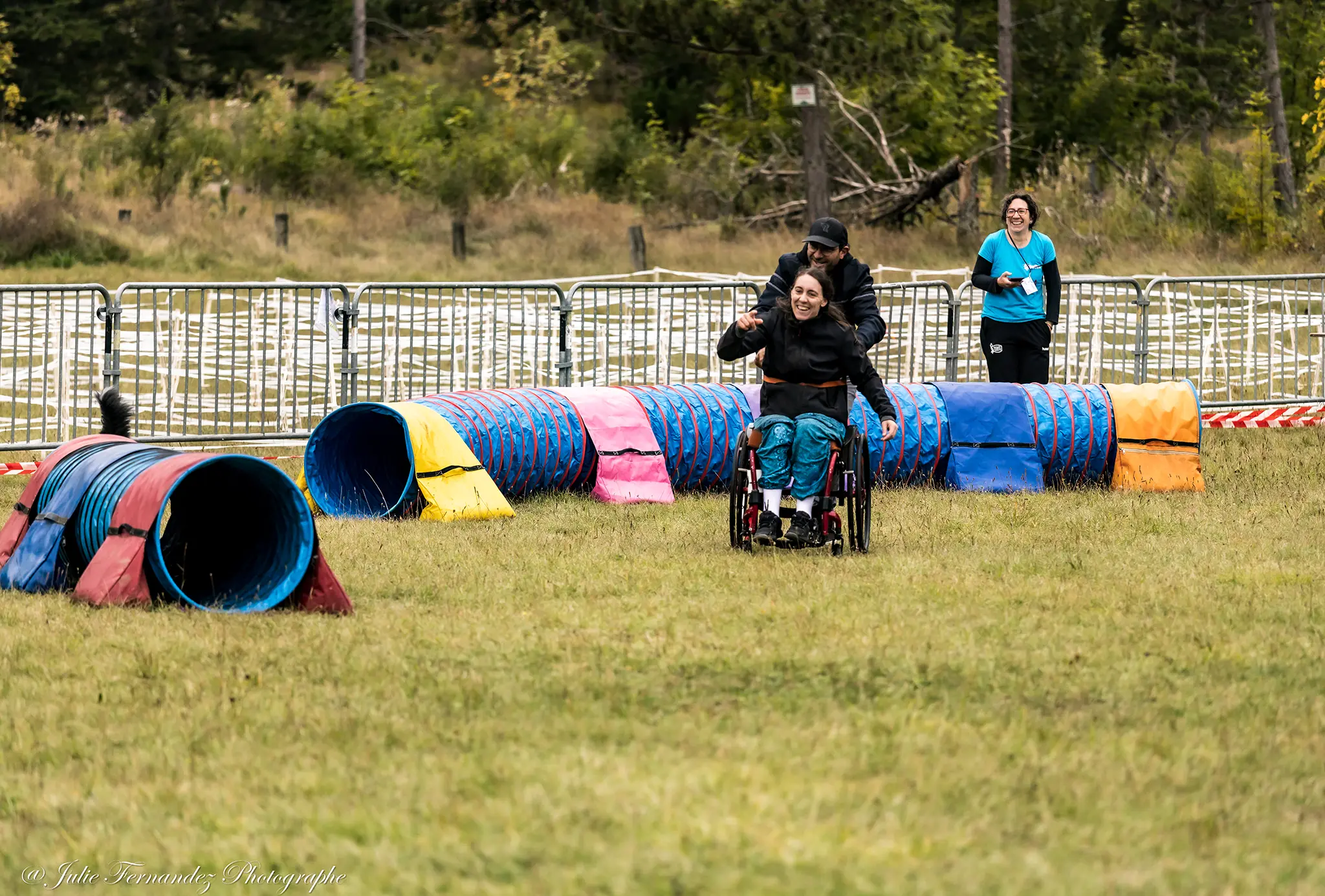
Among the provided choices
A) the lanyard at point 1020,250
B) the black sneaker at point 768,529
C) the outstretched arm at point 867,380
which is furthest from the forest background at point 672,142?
the black sneaker at point 768,529

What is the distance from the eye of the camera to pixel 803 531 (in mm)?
8867

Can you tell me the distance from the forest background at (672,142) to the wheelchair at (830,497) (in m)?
16.8

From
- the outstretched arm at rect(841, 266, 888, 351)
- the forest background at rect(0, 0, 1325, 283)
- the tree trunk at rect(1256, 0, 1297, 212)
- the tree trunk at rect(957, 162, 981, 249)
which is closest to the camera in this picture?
the outstretched arm at rect(841, 266, 888, 351)

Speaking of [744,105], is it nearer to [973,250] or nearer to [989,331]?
[973,250]

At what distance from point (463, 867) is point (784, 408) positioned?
206 inches

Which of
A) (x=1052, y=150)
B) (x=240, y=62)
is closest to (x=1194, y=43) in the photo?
(x=1052, y=150)

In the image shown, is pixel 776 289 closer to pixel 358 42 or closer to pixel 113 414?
pixel 113 414

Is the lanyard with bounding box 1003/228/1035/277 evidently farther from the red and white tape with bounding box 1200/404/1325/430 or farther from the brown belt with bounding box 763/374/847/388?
the red and white tape with bounding box 1200/404/1325/430

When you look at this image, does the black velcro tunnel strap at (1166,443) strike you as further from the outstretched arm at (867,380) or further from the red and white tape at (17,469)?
the red and white tape at (17,469)

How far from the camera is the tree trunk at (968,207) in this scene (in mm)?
32062

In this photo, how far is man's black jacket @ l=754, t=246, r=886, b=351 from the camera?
9.64 meters

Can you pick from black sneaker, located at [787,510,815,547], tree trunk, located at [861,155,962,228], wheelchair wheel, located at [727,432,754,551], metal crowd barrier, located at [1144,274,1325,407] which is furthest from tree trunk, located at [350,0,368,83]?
black sneaker, located at [787,510,815,547]

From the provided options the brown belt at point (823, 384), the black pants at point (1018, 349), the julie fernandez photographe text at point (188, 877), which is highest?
the black pants at point (1018, 349)

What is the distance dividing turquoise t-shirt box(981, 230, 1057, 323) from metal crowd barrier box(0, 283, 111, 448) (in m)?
6.08
